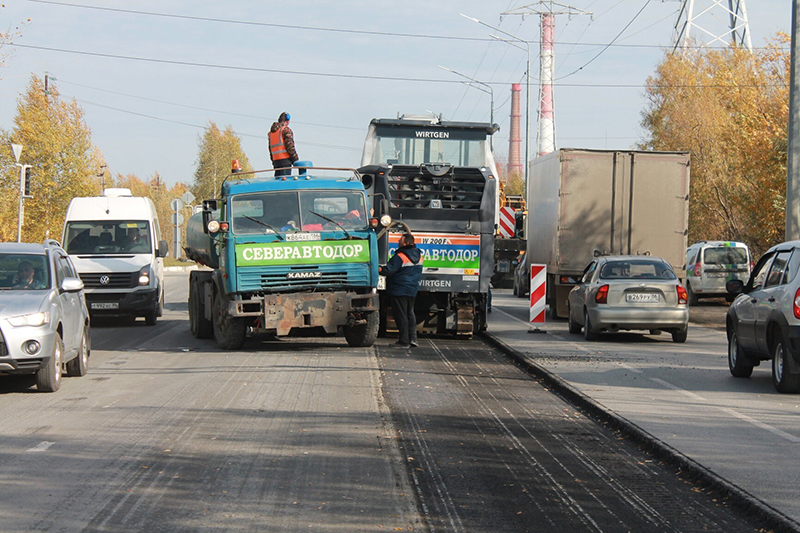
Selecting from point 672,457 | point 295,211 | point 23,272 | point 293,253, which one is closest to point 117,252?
point 295,211

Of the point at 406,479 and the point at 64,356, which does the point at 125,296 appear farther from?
the point at 406,479

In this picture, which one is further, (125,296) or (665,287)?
(125,296)

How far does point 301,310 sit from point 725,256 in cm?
1832

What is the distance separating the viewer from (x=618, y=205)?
21500mm

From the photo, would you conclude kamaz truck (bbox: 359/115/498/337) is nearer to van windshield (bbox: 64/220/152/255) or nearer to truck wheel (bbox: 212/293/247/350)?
truck wheel (bbox: 212/293/247/350)

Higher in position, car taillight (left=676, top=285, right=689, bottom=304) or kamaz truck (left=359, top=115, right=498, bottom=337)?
kamaz truck (left=359, top=115, right=498, bottom=337)

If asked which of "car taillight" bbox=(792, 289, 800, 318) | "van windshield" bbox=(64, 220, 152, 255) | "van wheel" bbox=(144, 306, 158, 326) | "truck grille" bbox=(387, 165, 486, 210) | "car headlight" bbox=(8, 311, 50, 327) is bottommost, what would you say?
"van wheel" bbox=(144, 306, 158, 326)

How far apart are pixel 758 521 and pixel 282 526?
2922mm

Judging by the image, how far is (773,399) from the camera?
35.4ft

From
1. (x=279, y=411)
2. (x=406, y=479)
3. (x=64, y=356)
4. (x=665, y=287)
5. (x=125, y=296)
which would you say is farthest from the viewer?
(x=125, y=296)

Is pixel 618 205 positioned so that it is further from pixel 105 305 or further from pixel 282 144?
pixel 105 305

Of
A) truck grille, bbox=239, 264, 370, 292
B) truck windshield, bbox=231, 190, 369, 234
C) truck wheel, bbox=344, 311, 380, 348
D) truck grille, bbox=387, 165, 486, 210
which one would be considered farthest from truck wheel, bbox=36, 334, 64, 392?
truck grille, bbox=387, 165, 486, 210

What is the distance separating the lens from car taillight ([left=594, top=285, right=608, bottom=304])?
17.2 meters

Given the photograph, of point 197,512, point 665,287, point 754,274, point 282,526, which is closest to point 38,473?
point 197,512
